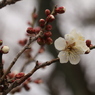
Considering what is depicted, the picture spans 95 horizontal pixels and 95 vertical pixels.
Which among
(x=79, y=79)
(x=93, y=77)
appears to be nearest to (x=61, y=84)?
(x=93, y=77)

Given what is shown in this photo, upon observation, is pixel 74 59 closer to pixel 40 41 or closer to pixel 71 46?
pixel 71 46

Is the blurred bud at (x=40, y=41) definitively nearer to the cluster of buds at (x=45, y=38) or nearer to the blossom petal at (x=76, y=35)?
the cluster of buds at (x=45, y=38)

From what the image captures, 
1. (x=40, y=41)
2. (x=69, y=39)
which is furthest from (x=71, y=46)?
(x=40, y=41)

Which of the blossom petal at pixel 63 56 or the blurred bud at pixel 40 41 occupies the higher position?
the blurred bud at pixel 40 41

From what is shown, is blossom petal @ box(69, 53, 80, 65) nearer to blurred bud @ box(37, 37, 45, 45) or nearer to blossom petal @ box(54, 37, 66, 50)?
blossom petal @ box(54, 37, 66, 50)

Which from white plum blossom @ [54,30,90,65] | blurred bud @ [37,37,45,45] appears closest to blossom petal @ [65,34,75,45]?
white plum blossom @ [54,30,90,65]

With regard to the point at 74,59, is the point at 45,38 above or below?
above

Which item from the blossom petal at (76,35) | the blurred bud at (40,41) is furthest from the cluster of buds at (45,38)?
the blossom petal at (76,35)
